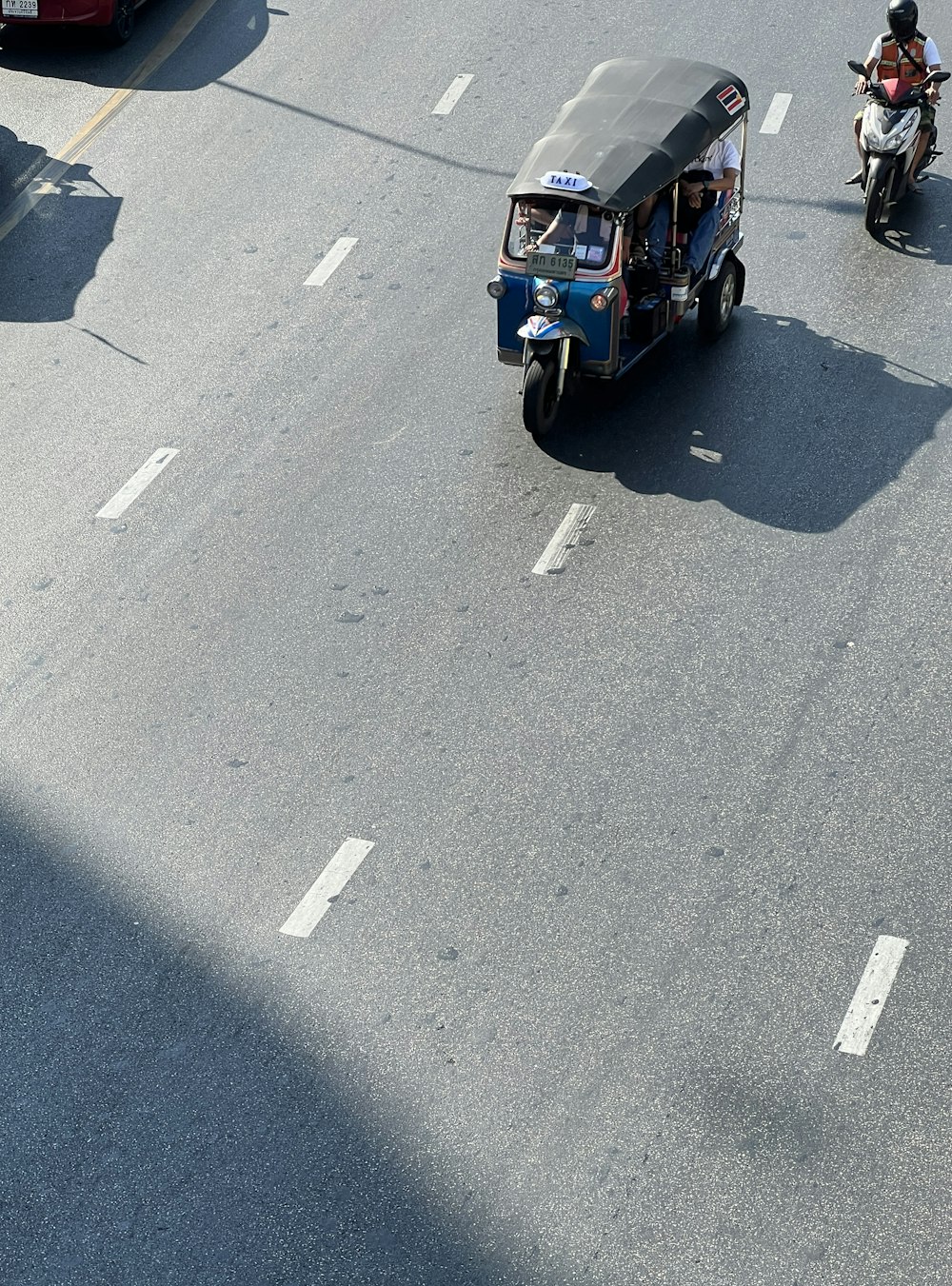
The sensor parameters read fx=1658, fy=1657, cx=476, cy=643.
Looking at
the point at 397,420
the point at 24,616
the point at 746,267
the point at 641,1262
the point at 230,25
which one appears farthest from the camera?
the point at 230,25

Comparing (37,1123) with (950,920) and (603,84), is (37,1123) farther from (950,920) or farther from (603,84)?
(603,84)

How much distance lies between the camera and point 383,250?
1527 cm

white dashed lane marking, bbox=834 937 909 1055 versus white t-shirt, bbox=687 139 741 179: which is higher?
white t-shirt, bbox=687 139 741 179

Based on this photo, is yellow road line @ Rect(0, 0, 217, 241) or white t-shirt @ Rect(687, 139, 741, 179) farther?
yellow road line @ Rect(0, 0, 217, 241)

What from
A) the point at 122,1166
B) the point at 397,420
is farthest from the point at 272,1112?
the point at 397,420

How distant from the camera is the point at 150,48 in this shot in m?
19.0

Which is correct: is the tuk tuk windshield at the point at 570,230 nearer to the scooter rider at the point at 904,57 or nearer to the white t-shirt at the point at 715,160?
the white t-shirt at the point at 715,160

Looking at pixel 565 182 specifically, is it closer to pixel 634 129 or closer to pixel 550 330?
pixel 634 129

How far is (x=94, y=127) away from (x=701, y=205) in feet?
24.8

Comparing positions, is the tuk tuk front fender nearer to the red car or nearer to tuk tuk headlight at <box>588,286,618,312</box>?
tuk tuk headlight at <box>588,286,618,312</box>

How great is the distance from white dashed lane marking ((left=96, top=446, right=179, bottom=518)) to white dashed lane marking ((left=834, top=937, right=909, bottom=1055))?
6.54 metres

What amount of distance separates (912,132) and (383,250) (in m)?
4.85

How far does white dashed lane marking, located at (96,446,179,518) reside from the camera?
12275 mm

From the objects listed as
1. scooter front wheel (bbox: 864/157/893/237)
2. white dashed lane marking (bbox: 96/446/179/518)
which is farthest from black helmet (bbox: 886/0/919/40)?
white dashed lane marking (bbox: 96/446/179/518)
